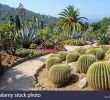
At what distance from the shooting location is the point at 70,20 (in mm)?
42938

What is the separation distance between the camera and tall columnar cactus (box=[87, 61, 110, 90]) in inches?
371

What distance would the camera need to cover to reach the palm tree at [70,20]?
42.1 m

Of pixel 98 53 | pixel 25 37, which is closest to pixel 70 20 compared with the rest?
pixel 25 37

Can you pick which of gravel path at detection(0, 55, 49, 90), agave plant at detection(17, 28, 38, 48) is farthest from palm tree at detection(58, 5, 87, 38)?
gravel path at detection(0, 55, 49, 90)

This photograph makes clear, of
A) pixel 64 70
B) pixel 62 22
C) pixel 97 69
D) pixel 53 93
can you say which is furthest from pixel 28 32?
pixel 62 22

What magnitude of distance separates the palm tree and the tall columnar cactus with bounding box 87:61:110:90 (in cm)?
3161

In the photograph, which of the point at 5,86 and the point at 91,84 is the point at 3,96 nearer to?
the point at 91,84

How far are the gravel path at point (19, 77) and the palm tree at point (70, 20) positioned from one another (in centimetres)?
2639

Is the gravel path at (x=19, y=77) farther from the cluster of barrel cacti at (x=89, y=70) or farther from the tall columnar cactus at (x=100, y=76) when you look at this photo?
the tall columnar cactus at (x=100, y=76)

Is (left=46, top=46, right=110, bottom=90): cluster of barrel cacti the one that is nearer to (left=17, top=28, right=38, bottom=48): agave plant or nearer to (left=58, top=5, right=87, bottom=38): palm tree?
(left=17, top=28, right=38, bottom=48): agave plant

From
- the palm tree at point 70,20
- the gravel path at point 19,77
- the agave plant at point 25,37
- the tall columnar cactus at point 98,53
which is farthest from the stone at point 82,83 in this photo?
the palm tree at point 70,20

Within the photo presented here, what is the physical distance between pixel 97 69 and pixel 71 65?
128 inches

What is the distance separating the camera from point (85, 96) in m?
6.14

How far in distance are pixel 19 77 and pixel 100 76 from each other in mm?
4323
